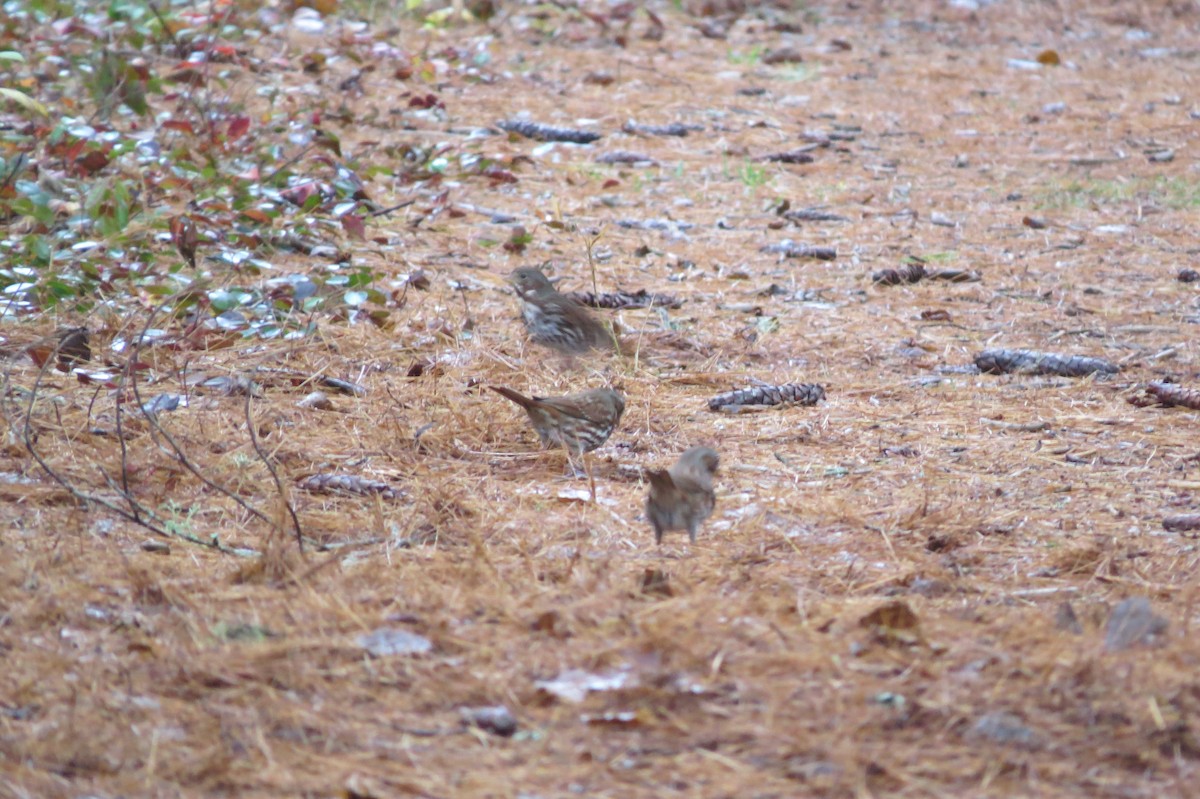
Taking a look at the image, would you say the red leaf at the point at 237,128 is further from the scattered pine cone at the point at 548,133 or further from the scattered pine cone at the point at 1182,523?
the scattered pine cone at the point at 1182,523

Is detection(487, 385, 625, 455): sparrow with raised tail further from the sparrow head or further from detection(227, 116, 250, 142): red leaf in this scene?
detection(227, 116, 250, 142): red leaf

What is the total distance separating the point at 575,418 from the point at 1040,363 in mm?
2088

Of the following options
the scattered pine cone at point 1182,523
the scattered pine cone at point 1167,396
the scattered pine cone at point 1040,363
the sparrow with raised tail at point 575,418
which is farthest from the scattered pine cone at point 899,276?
the scattered pine cone at point 1182,523

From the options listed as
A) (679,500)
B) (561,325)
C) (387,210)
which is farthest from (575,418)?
(387,210)

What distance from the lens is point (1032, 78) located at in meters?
11.1

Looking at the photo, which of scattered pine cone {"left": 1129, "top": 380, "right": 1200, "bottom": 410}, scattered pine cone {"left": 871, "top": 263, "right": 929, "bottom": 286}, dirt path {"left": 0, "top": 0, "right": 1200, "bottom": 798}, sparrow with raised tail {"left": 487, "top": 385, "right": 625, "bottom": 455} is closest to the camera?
dirt path {"left": 0, "top": 0, "right": 1200, "bottom": 798}

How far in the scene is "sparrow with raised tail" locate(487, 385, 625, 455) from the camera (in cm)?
435

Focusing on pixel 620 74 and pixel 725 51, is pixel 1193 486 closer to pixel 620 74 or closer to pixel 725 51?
pixel 620 74

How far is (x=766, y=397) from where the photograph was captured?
5035 millimetres

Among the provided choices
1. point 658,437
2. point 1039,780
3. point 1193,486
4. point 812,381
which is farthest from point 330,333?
point 1039,780

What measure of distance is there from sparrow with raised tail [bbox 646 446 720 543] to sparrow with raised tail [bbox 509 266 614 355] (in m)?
1.68

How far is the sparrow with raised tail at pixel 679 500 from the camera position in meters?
3.49

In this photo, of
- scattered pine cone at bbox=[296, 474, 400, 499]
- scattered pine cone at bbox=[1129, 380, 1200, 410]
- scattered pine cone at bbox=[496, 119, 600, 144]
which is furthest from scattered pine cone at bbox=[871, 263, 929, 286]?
scattered pine cone at bbox=[296, 474, 400, 499]

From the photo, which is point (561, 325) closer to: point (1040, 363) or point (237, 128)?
point (1040, 363)
